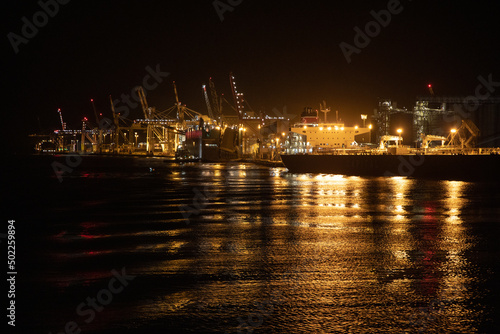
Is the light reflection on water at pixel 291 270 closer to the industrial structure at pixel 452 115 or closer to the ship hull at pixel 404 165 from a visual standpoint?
the ship hull at pixel 404 165

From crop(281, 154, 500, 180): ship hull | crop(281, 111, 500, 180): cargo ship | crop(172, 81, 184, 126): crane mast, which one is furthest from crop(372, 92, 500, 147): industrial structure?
crop(172, 81, 184, 126): crane mast

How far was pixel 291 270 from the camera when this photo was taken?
6.52 meters

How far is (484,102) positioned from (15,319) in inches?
3246

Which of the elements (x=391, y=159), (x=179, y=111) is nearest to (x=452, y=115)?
(x=391, y=159)

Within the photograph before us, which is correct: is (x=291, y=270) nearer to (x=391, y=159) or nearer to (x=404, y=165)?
(x=404, y=165)

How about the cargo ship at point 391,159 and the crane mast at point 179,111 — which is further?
the crane mast at point 179,111

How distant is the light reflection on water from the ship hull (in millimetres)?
28108

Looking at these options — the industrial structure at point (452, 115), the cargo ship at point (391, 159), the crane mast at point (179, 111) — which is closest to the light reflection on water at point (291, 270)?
the cargo ship at point (391, 159)

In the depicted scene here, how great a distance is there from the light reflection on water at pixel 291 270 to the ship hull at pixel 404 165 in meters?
28.1

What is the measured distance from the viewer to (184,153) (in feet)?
366

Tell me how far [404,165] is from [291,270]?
41177mm

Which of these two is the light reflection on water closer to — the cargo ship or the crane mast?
the cargo ship

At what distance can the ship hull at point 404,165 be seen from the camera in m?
37.4

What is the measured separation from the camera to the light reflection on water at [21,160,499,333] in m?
4.55
